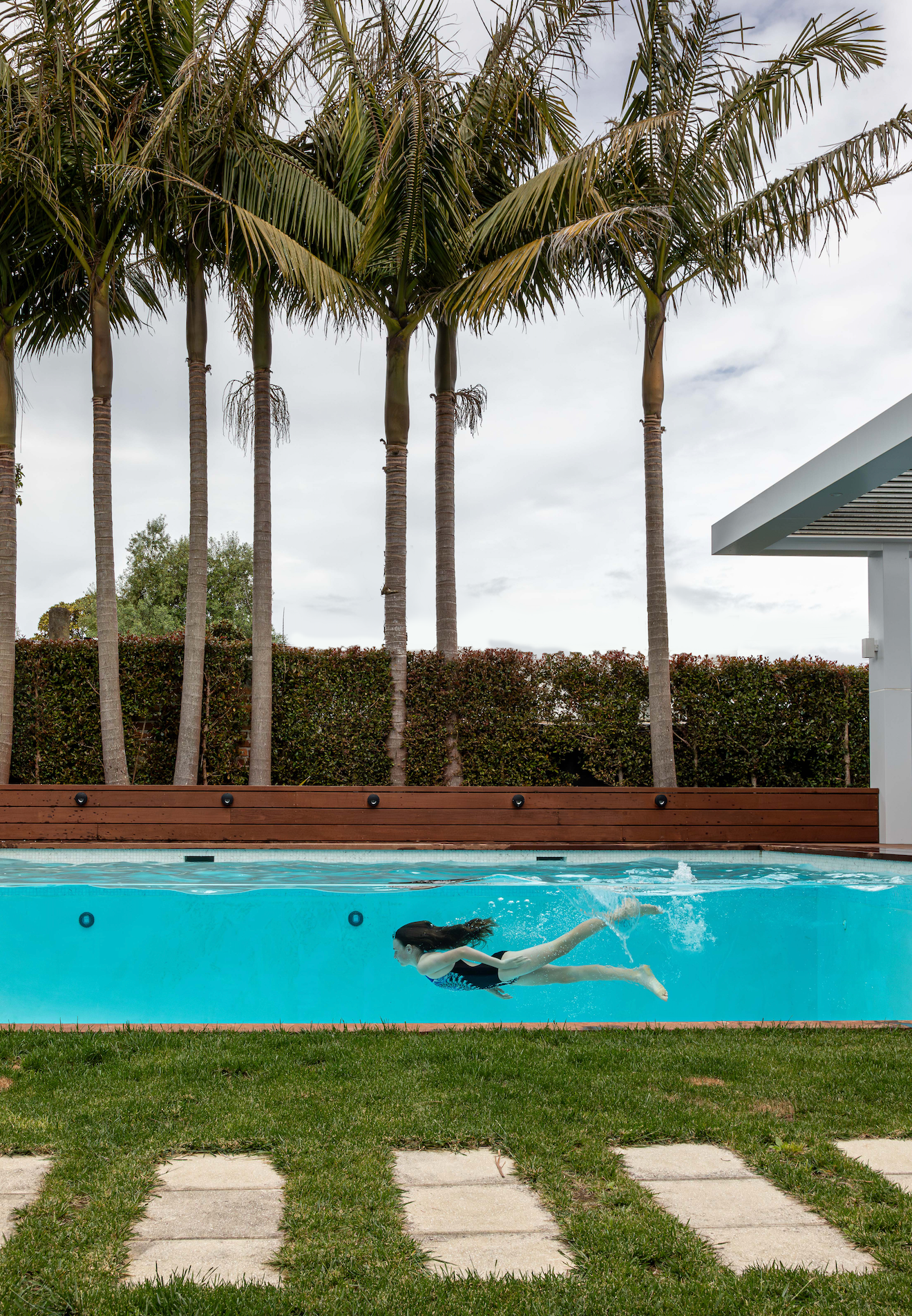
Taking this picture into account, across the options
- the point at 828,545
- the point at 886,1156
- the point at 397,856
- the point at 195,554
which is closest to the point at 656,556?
the point at 828,545

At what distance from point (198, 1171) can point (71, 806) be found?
927 centimetres

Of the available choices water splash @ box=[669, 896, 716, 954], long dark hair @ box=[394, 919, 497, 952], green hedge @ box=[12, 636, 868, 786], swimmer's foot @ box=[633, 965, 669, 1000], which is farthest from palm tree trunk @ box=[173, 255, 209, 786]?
swimmer's foot @ box=[633, 965, 669, 1000]

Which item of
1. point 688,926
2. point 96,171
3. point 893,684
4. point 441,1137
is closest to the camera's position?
point 441,1137

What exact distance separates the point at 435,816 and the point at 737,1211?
9.04 metres

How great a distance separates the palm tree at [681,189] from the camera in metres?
11.1

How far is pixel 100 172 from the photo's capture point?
37.2 feet

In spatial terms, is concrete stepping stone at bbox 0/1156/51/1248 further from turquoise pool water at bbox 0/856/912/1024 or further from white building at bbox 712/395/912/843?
white building at bbox 712/395/912/843

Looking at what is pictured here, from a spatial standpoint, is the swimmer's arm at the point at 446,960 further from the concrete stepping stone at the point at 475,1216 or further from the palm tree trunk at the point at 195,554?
the palm tree trunk at the point at 195,554

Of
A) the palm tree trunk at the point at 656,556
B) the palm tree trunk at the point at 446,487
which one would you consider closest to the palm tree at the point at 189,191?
the palm tree trunk at the point at 446,487

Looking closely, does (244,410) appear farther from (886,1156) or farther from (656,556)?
(886,1156)

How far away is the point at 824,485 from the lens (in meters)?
8.48

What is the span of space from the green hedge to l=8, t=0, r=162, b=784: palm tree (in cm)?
80

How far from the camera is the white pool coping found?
35.5ft

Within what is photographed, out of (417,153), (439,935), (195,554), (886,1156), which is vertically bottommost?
(439,935)
